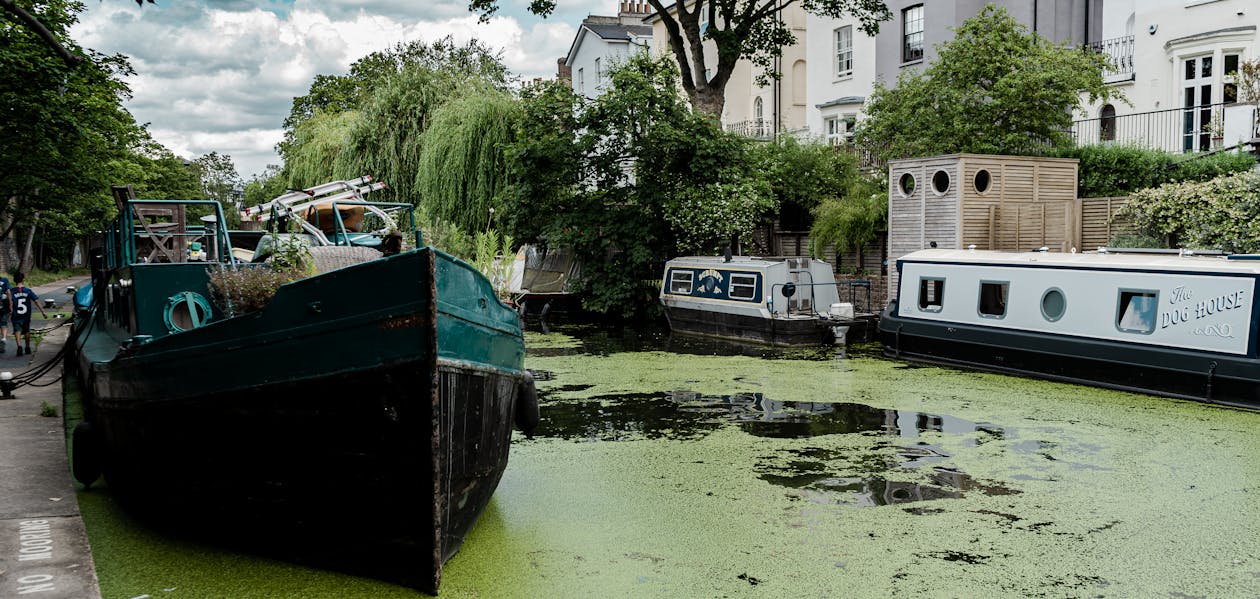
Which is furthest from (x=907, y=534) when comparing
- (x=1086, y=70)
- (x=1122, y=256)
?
A: (x=1086, y=70)

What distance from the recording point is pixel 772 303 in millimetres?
16953

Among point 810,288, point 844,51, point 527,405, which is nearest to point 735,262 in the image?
point 810,288

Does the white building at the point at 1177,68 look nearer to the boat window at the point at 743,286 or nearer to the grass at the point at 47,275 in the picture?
the boat window at the point at 743,286

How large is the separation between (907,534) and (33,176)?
1969cm

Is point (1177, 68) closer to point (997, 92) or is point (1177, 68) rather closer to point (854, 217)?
point (997, 92)

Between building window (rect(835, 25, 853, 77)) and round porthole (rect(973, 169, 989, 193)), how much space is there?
13.3 meters

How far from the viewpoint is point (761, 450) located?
8.93 metres

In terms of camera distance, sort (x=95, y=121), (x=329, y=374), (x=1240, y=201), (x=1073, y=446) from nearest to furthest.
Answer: (x=329, y=374), (x=1073, y=446), (x=1240, y=201), (x=95, y=121)

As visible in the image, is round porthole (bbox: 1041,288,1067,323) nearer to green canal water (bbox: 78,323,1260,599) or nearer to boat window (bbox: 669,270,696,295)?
green canal water (bbox: 78,323,1260,599)

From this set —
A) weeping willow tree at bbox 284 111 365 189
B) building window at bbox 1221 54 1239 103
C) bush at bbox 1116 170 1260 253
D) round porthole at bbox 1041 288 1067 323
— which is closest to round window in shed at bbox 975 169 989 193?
bush at bbox 1116 170 1260 253

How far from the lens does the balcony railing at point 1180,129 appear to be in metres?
16.9

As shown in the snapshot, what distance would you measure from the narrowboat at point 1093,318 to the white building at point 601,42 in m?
24.3

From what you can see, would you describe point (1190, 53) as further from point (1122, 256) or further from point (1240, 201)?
point (1122, 256)

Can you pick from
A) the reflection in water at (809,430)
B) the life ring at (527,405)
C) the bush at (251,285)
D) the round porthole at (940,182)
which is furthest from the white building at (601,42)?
the bush at (251,285)
